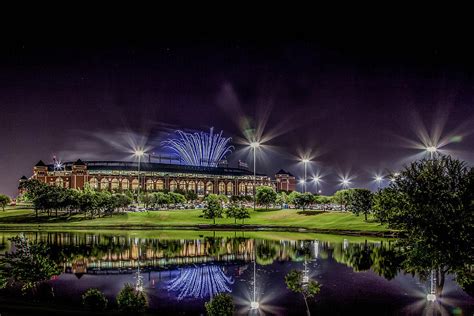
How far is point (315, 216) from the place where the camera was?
93375 millimetres

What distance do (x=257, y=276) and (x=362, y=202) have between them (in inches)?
2091

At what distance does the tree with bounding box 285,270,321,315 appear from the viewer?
94.6ft

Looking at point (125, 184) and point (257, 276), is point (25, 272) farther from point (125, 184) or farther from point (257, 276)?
point (125, 184)

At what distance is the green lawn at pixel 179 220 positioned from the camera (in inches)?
3282

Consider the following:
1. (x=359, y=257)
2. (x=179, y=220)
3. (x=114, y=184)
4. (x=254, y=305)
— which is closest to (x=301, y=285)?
(x=254, y=305)

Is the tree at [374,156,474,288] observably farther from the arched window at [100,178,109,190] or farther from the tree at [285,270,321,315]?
the arched window at [100,178,109,190]

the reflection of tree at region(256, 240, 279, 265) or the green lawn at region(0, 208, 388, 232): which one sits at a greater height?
the reflection of tree at region(256, 240, 279, 265)

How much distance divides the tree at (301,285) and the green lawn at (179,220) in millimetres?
43215

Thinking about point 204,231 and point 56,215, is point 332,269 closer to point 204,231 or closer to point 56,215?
point 204,231

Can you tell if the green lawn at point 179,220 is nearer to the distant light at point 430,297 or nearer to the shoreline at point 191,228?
the shoreline at point 191,228

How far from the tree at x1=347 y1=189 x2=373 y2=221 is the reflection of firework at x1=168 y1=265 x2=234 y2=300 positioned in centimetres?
5063

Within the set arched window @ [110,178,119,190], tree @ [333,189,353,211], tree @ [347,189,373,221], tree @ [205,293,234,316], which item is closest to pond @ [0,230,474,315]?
tree @ [205,293,234,316]

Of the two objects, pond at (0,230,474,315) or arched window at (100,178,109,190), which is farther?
arched window at (100,178,109,190)

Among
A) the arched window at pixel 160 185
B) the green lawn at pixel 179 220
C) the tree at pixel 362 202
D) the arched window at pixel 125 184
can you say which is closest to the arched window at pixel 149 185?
the arched window at pixel 160 185
